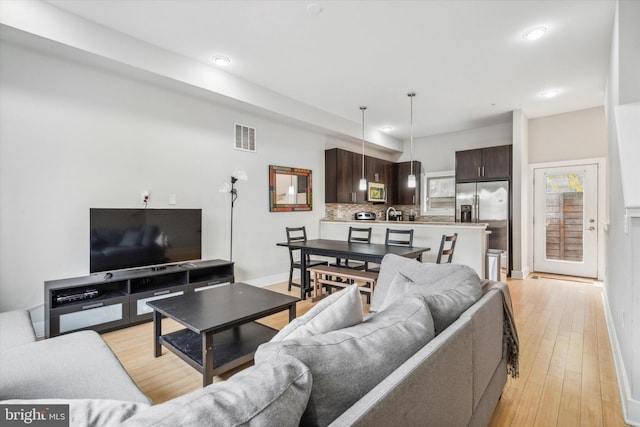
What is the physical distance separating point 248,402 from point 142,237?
328 cm

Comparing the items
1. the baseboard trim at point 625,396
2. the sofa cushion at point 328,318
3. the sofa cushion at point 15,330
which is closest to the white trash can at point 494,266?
the baseboard trim at point 625,396

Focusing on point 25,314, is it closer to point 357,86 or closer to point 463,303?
point 463,303

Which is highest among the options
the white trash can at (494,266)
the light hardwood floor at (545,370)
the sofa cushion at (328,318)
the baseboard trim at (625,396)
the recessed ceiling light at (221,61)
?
the recessed ceiling light at (221,61)

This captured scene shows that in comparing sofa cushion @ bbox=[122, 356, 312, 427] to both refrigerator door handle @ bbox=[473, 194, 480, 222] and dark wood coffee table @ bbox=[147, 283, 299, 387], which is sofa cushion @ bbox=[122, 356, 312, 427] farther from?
refrigerator door handle @ bbox=[473, 194, 480, 222]

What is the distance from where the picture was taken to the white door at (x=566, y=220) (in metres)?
5.16

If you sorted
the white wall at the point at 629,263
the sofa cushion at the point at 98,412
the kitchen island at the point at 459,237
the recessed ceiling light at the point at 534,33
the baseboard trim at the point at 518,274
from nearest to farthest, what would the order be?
the sofa cushion at the point at 98,412, the white wall at the point at 629,263, the recessed ceiling light at the point at 534,33, the kitchen island at the point at 459,237, the baseboard trim at the point at 518,274

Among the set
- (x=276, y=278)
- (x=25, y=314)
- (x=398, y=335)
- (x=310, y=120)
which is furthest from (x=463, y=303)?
(x=310, y=120)

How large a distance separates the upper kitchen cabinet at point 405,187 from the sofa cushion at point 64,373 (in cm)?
646

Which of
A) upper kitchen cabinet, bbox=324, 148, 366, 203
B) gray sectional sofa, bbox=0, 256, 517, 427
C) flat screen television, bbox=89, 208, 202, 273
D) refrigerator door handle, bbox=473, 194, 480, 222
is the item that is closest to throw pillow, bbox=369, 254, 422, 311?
gray sectional sofa, bbox=0, 256, 517, 427

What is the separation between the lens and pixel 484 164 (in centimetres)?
579

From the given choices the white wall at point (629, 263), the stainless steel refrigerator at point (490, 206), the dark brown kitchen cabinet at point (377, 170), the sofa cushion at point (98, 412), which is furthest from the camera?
the dark brown kitchen cabinet at point (377, 170)

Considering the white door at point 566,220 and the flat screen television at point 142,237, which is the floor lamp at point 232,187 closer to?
the flat screen television at point 142,237

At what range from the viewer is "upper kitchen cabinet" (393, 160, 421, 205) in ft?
23.5

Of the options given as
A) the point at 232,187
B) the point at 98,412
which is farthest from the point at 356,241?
the point at 98,412
